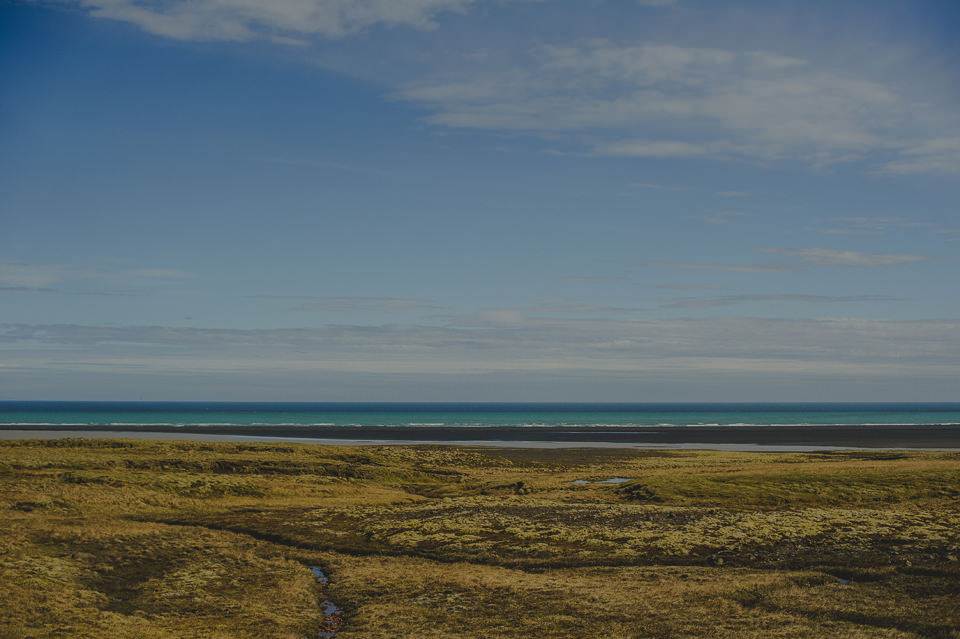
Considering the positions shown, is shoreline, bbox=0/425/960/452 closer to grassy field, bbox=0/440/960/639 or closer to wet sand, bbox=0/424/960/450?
wet sand, bbox=0/424/960/450

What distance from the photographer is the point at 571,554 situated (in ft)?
125

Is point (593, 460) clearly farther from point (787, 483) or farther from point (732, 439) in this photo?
point (732, 439)

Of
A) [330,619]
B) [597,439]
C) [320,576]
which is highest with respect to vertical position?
[330,619]

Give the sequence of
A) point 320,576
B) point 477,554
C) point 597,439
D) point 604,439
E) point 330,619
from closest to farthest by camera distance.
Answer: point 330,619
point 320,576
point 477,554
point 597,439
point 604,439

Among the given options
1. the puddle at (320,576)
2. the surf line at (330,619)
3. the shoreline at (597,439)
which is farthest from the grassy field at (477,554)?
the shoreline at (597,439)

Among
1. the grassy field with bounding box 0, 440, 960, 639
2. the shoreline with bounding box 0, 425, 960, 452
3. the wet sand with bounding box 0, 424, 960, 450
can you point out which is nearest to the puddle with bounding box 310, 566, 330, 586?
the grassy field with bounding box 0, 440, 960, 639

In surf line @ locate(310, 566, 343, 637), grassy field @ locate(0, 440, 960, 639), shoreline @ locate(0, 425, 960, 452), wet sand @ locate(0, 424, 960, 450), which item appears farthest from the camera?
wet sand @ locate(0, 424, 960, 450)

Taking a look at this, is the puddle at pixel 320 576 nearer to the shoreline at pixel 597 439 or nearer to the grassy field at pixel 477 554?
the grassy field at pixel 477 554

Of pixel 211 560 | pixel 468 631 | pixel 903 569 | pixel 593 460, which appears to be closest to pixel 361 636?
pixel 468 631

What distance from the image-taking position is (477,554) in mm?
38188

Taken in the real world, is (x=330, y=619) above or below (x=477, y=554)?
above

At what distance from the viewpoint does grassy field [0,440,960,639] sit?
1021 inches

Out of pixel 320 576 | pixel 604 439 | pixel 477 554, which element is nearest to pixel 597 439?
pixel 604 439

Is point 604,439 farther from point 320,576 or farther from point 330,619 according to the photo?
point 330,619
